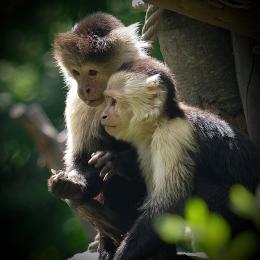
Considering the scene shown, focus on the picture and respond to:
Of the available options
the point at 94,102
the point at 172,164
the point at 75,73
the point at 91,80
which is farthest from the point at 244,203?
the point at 75,73

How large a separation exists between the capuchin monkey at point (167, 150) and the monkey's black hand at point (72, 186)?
275 mm

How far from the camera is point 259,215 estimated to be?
2.51 ft

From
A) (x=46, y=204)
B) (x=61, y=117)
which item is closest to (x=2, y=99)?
(x=61, y=117)

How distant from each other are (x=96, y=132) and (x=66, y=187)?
1.81ft

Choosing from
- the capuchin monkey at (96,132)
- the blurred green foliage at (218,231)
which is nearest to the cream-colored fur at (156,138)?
the capuchin monkey at (96,132)

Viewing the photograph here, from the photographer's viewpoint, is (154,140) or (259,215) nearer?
(259,215)

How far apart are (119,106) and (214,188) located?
Answer: 2.23 feet

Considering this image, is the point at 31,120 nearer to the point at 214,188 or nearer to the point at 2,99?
the point at 2,99

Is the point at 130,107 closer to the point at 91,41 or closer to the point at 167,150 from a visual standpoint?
the point at 167,150

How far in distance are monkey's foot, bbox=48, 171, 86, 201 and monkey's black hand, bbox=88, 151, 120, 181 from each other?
0.13m

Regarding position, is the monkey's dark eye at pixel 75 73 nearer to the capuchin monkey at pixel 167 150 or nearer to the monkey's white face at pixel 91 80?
the monkey's white face at pixel 91 80

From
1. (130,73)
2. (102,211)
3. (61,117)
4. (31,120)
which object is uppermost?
(130,73)

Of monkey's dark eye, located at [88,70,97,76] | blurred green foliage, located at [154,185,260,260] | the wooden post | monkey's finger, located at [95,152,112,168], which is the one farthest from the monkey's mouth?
blurred green foliage, located at [154,185,260,260]

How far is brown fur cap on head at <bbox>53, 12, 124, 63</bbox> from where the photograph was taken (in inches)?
131
